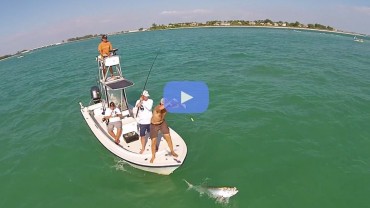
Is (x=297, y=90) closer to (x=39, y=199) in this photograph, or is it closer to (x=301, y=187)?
(x=301, y=187)

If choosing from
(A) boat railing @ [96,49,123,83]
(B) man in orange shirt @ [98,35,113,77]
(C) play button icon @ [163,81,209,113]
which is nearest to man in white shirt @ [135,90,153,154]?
(C) play button icon @ [163,81,209,113]

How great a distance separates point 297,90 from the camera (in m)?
20.8

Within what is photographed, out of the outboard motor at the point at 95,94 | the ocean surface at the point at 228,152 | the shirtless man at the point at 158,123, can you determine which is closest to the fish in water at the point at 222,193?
the ocean surface at the point at 228,152

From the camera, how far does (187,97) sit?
1720 centimetres

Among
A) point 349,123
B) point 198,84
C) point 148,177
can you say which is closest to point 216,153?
point 148,177

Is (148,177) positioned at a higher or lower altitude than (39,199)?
higher

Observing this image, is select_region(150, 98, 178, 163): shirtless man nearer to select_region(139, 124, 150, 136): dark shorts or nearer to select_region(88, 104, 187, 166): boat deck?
select_region(88, 104, 187, 166): boat deck

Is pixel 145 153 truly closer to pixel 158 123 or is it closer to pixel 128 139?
pixel 128 139

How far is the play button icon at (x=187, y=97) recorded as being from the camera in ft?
53.5

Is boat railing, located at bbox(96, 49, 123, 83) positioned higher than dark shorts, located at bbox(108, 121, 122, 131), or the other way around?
boat railing, located at bbox(96, 49, 123, 83)

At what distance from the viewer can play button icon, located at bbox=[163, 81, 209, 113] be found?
1630 cm

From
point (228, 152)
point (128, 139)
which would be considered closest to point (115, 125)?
point (128, 139)

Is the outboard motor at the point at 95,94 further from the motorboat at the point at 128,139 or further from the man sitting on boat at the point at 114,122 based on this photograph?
the man sitting on boat at the point at 114,122

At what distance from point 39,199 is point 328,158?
12428 millimetres
